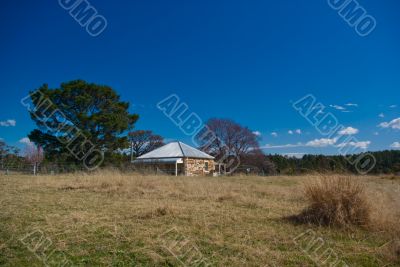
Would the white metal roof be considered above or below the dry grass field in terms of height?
above

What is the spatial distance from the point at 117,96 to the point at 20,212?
2493 centimetres

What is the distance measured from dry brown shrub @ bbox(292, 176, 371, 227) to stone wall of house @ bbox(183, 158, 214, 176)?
24400 mm

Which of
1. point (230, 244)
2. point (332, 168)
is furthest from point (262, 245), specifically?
point (332, 168)

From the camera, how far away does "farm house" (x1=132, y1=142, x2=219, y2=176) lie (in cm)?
2912

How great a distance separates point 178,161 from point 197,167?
3072 mm

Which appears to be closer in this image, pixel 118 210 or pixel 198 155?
pixel 118 210

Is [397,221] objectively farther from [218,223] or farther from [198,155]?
[198,155]

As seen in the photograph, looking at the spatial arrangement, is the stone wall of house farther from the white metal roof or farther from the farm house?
the white metal roof

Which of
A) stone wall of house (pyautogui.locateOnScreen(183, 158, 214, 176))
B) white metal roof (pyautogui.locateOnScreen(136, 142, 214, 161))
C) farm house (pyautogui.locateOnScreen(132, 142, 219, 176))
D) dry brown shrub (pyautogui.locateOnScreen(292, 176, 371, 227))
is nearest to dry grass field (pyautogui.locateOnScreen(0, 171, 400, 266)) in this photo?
dry brown shrub (pyautogui.locateOnScreen(292, 176, 371, 227))

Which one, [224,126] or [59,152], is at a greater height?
[224,126]

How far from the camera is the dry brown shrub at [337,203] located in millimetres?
4074

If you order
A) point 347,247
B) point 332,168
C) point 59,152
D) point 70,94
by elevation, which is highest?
point 70,94

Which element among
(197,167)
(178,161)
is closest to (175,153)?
(178,161)

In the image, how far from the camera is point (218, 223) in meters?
4.25
